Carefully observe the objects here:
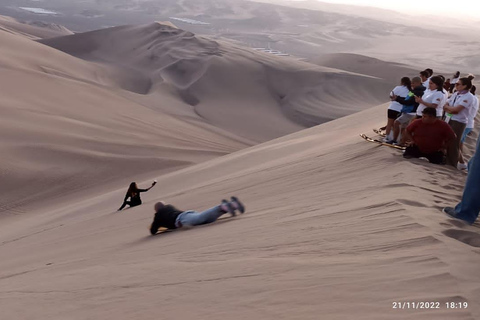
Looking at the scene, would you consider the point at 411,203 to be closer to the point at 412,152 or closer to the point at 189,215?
the point at 412,152

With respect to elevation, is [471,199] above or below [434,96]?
below

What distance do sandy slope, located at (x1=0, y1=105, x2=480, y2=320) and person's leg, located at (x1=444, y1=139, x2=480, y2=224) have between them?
16 centimetres

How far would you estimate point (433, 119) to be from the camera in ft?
20.5

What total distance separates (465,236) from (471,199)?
0.62 m

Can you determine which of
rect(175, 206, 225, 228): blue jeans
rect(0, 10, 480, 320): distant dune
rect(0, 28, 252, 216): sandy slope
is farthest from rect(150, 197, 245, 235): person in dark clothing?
rect(0, 28, 252, 216): sandy slope

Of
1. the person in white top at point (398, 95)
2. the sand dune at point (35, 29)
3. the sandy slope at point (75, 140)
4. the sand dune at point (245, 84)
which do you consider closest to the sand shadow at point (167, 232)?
the person in white top at point (398, 95)

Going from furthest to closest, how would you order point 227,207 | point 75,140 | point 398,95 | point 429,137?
1. point 75,140
2. point 398,95
3. point 429,137
4. point 227,207

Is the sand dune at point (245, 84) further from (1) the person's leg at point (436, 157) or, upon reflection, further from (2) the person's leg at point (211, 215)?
(2) the person's leg at point (211, 215)

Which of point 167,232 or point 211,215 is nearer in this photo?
point 211,215

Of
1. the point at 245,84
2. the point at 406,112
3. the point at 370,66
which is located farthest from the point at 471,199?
the point at 370,66

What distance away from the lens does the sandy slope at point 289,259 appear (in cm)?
306

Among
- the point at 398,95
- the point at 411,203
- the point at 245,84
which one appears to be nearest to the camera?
the point at 411,203

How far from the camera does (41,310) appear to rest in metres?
3.80

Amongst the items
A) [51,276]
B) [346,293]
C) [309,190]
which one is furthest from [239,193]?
[346,293]
